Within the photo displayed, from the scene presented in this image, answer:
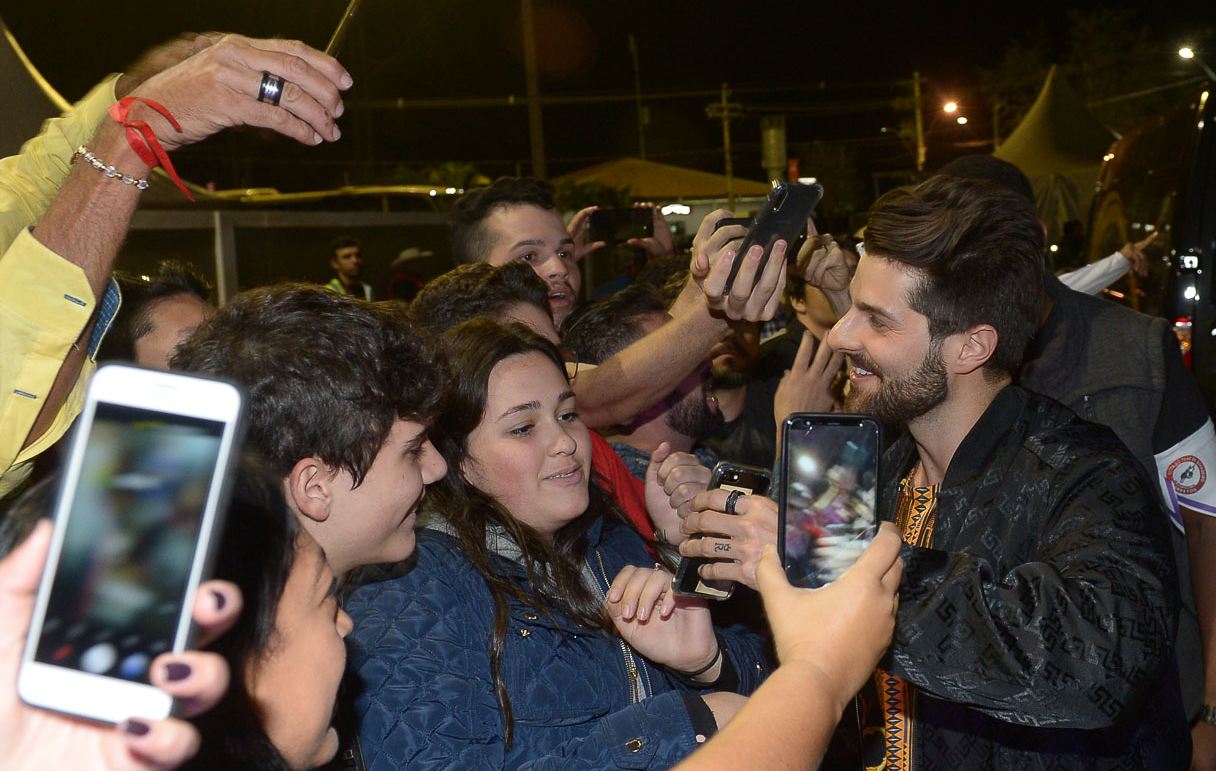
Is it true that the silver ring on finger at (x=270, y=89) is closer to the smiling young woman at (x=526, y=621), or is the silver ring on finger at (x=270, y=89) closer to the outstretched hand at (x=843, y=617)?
the smiling young woman at (x=526, y=621)

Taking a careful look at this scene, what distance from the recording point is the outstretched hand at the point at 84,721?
0.94m

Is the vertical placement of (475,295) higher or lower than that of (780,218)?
lower

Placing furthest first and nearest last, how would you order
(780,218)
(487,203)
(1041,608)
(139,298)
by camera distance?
(487,203) → (139,298) → (780,218) → (1041,608)

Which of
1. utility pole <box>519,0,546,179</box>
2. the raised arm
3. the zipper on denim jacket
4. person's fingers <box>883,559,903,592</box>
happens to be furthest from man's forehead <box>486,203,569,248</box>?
utility pole <box>519,0,546,179</box>

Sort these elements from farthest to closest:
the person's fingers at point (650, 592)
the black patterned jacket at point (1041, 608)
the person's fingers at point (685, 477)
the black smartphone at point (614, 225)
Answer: the black smartphone at point (614, 225) < the person's fingers at point (685, 477) < the person's fingers at point (650, 592) < the black patterned jacket at point (1041, 608)

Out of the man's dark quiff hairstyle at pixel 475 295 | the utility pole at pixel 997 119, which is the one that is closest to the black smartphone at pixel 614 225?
the man's dark quiff hairstyle at pixel 475 295

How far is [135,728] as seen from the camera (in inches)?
36.8

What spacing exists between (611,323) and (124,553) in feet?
11.1

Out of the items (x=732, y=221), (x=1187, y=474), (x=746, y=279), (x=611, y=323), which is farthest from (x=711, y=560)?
(x=611, y=323)

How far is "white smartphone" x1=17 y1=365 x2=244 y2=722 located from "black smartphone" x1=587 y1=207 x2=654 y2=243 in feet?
13.2

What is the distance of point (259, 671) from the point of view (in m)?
1.32

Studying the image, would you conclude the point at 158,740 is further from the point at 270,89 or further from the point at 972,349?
the point at 972,349

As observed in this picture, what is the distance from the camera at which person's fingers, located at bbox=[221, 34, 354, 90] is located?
184 centimetres

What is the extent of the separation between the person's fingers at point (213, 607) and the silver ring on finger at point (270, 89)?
1.06m
